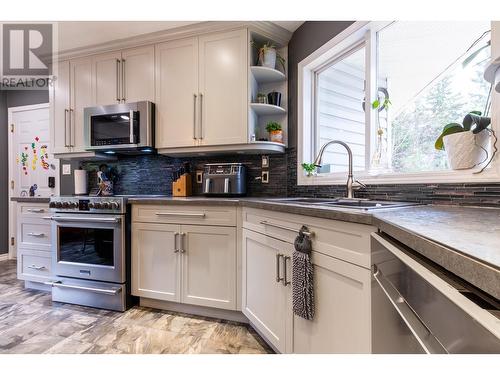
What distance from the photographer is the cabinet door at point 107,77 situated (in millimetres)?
2559

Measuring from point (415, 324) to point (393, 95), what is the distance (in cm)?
161

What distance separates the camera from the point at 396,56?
1.71 m

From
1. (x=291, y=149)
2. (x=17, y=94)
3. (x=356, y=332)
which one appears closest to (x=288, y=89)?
(x=291, y=149)

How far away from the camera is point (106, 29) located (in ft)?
7.67

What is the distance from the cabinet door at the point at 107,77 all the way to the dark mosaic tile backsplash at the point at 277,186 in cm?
65

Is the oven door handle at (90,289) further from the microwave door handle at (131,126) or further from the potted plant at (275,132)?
the potted plant at (275,132)

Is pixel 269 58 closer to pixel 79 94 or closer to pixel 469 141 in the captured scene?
pixel 469 141

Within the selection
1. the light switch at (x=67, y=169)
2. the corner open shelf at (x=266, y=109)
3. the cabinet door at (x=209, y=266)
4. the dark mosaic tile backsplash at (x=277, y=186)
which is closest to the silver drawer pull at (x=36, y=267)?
the dark mosaic tile backsplash at (x=277, y=186)

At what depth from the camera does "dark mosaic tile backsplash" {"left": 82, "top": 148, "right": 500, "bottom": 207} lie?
3.81 feet

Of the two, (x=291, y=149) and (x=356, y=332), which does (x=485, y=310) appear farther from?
(x=291, y=149)

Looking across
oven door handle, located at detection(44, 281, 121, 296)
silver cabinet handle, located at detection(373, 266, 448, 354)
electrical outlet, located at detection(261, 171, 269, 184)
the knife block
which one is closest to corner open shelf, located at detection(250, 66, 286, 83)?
electrical outlet, located at detection(261, 171, 269, 184)

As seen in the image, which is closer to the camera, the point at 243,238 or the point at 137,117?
the point at 243,238

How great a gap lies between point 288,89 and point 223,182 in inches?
42.6

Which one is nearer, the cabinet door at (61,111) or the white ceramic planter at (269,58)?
the white ceramic planter at (269,58)
